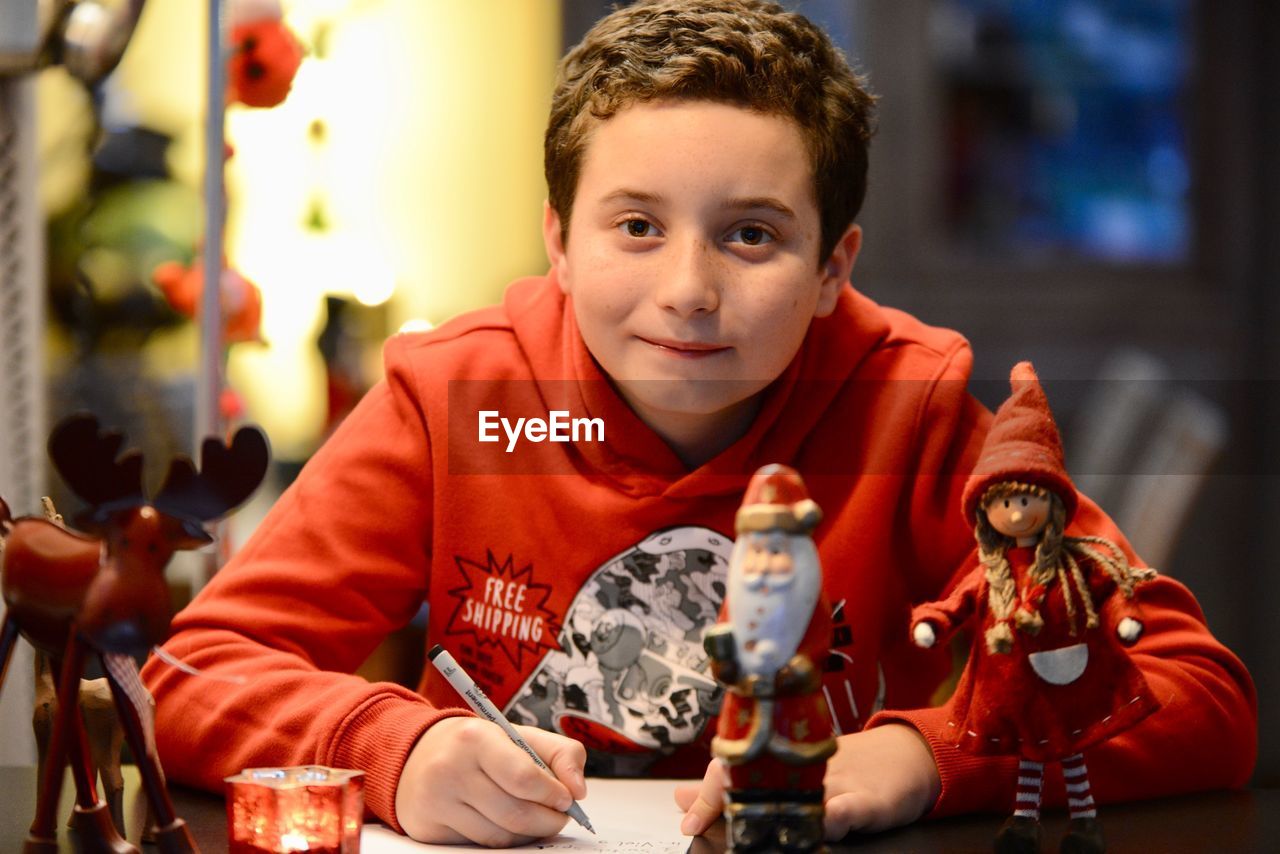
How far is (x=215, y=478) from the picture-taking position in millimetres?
680

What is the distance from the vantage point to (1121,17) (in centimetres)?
305

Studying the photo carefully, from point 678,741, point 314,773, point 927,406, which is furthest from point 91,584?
point 927,406

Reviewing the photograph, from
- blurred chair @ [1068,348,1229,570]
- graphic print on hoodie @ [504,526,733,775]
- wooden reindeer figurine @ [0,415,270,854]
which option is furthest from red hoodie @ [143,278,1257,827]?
blurred chair @ [1068,348,1229,570]

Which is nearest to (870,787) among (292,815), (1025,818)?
(1025,818)

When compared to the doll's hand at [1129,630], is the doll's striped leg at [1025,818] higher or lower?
lower

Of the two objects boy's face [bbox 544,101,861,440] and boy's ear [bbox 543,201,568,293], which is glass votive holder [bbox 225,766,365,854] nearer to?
boy's face [bbox 544,101,861,440]

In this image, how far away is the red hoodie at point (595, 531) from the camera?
1083 millimetres

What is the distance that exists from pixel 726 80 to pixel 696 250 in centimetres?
13

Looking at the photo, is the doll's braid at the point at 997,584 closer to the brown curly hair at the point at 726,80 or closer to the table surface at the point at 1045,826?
the table surface at the point at 1045,826

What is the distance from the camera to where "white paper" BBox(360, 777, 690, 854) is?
0.81 metres

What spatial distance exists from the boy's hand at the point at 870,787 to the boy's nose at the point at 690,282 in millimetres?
279

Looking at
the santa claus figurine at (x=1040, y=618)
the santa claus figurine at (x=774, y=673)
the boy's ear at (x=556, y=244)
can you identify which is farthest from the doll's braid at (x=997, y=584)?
the boy's ear at (x=556, y=244)

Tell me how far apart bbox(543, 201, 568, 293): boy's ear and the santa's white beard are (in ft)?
1.69
